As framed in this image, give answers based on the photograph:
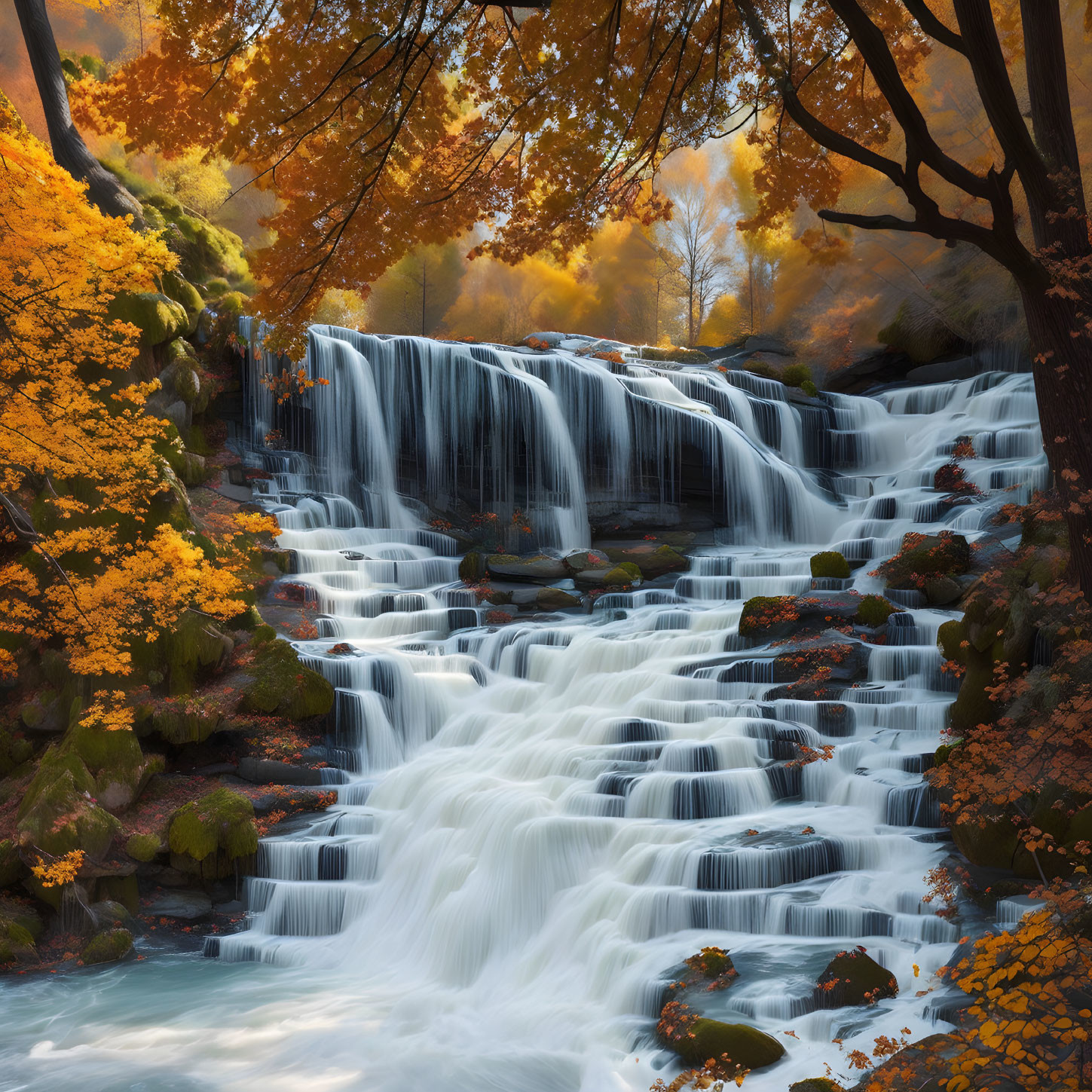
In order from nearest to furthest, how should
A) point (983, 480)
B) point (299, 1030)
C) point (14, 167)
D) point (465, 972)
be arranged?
point (299, 1030) < point (465, 972) < point (14, 167) < point (983, 480)

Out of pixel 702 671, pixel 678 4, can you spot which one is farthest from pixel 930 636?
pixel 678 4

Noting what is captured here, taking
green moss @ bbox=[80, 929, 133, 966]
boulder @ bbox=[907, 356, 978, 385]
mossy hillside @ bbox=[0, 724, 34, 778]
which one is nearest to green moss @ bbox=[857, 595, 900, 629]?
green moss @ bbox=[80, 929, 133, 966]

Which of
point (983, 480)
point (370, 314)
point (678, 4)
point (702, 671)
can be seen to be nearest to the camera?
point (678, 4)

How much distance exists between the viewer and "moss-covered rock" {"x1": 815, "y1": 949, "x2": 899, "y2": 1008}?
229 inches

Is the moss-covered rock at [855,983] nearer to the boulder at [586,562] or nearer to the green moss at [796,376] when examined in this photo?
the boulder at [586,562]

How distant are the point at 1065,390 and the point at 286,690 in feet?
28.4

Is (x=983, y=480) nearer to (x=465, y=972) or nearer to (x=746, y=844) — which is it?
(x=746, y=844)

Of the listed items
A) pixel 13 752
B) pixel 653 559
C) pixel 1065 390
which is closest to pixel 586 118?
pixel 1065 390

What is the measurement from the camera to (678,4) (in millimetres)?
6184

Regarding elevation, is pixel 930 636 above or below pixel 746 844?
above

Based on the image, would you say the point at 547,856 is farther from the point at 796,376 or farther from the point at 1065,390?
the point at 796,376

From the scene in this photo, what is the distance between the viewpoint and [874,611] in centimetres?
1191

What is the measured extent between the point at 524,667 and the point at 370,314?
2802 centimetres

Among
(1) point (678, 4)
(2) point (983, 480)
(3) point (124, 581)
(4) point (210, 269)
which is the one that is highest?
(4) point (210, 269)
